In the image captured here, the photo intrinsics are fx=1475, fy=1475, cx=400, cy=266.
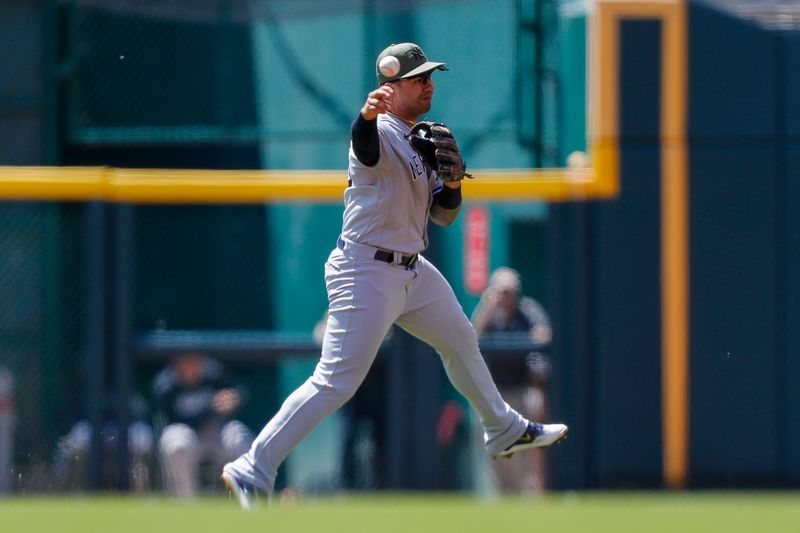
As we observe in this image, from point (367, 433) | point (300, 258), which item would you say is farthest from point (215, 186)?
point (367, 433)

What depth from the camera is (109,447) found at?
9414 mm

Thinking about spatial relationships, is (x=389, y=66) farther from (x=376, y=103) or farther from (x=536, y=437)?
(x=536, y=437)

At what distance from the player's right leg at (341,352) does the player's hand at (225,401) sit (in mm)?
3863

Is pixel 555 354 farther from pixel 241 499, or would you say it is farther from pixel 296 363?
pixel 241 499

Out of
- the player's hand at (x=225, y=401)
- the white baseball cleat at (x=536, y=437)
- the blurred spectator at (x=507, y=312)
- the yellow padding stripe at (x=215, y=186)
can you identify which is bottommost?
Result: the player's hand at (x=225, y=401)

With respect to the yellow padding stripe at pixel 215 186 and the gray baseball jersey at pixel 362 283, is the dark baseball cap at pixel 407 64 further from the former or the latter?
the yellow padding stripe at pixel 215 186

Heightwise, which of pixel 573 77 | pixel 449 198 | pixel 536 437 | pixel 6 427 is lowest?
pixel 6 427

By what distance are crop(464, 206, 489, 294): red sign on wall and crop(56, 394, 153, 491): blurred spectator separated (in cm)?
225

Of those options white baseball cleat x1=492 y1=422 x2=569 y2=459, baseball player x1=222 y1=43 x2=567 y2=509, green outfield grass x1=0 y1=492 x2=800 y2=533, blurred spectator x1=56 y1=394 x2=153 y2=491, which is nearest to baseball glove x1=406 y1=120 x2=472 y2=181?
baseball player x1=222 y1=43 x2=567 y2=509

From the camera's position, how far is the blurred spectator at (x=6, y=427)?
928 centimetres

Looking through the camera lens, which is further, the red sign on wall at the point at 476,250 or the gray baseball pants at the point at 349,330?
the red sign on wall at the point at 476,250

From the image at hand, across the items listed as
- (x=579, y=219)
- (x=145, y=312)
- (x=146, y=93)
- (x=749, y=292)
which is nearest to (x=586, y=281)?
(x=579, y=219)

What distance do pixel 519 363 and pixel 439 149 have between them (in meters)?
4.34

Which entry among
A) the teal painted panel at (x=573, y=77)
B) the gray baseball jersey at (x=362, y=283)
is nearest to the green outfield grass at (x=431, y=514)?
the gray baseball jersey at (x=362, y=283)
